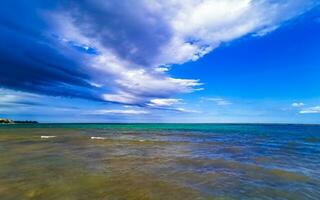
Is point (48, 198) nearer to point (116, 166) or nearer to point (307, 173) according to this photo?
point (116, 166)

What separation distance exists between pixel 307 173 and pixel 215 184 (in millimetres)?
5236

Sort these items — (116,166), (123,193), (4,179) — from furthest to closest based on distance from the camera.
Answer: (116,166) → (4,179) → (123,193)

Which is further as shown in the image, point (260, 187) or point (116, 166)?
point (116, 166)

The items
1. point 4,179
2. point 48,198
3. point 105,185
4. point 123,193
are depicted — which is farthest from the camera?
point 4,179

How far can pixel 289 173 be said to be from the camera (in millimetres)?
9969

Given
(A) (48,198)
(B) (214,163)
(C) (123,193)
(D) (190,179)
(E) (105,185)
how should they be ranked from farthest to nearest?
1. (B) (214,163)
2. (D) (190,179)
3. (E) (105,185)
4. (C) (123,193)
5. (A) (48,198)

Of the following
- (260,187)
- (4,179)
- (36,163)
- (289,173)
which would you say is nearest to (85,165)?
(36,163)

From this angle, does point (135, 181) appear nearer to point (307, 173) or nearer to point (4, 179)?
point (4, 179)

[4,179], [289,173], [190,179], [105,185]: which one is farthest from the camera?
[289,173]

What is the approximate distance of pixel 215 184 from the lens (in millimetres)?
7863

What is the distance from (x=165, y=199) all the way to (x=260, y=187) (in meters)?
3.65

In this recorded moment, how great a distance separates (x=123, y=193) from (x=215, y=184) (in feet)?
11.0

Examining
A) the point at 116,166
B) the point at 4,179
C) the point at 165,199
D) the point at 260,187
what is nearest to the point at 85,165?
the point at 116,166

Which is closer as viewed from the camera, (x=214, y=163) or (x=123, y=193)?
(x=123, y=193)
